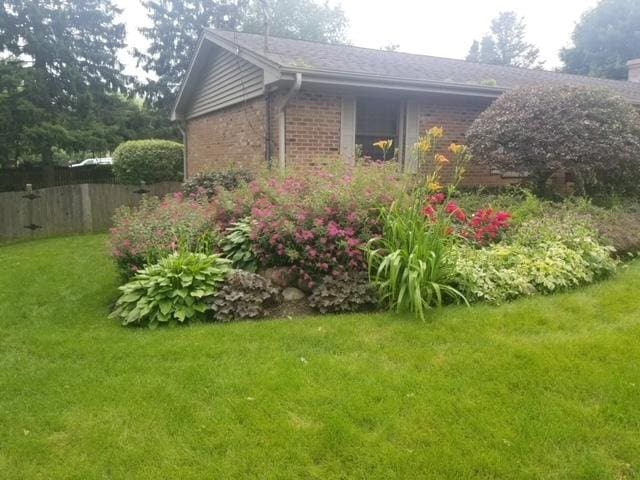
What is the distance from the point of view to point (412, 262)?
4.46m

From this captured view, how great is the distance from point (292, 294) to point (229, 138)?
24.0 feet

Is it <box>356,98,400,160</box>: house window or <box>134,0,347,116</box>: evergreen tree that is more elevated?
<box>134,0,347,116</box>: evergreen tree

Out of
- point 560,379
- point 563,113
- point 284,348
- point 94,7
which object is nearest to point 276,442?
point 284,348

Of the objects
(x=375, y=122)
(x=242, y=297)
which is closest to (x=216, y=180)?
(x=375, y=122)

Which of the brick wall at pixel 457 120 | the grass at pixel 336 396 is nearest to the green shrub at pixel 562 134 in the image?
the brick wall at pixel 457 120

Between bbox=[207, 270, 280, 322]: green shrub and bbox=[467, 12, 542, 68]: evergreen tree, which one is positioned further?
bbox=[467, 12, 542, 68]: evergreen tree

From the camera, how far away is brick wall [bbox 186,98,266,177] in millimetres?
9781

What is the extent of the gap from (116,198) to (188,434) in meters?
9.34

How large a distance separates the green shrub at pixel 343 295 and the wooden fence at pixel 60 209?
7684 mm

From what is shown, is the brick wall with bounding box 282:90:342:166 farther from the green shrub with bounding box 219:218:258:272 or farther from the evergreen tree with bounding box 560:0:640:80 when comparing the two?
the evergreen tree with bounding box 560:0:640:80

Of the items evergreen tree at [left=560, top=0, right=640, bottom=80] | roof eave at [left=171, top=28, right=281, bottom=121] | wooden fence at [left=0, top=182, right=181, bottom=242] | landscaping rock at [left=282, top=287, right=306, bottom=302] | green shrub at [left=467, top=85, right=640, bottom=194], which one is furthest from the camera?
evergreen tree at [left=560, top=0, right=640, bottom=80]

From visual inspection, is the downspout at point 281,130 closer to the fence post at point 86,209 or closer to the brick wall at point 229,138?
the brick wall at point 229,138

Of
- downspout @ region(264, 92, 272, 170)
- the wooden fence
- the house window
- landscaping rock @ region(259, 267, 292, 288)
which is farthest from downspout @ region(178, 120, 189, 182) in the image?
landscaping rock @ region(259, 267, 292, 288)

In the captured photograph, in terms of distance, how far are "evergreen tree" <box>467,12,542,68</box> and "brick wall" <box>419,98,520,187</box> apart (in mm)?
35221
